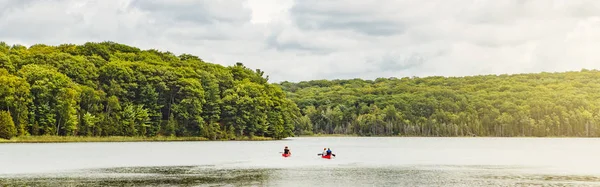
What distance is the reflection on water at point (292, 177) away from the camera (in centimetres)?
4369

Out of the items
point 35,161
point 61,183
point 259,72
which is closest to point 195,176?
point 61,183

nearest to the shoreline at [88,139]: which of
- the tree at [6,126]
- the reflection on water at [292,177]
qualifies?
the tree at [6,126]

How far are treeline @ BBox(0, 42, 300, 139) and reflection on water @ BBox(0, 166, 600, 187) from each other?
67.4 metres

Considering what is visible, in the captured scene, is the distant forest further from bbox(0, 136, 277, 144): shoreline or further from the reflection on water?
the reflection on water

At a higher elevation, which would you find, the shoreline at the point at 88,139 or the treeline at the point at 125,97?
the treeline at the point at 125,97

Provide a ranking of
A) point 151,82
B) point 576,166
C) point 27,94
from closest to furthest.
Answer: point 576,166, point 27,94, point 151,82

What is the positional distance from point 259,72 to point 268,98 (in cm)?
2961

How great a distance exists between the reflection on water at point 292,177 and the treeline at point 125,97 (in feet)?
221

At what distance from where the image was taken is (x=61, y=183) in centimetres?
4238

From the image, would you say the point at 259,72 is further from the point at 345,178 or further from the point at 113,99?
the point at 345,178

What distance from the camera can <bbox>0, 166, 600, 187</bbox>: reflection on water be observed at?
43688 mm

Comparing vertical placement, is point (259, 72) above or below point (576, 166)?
above

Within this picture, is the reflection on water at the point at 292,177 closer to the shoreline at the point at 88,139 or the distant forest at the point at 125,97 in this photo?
the shoreline at the point at 88,139

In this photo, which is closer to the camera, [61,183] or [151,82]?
[61,183]
